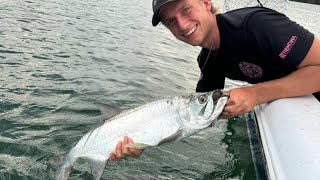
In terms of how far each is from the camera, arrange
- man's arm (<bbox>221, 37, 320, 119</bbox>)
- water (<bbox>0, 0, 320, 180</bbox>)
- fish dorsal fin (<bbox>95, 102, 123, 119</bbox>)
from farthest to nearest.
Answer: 1. water (<bbox>0, 0, 320, 180</bbox>)
2. fish dorsal fin (<bbox>95, 102, 123, 119</bbox>)
3. man's arm (<bbox>221, 37, 320, 119</bbox>)

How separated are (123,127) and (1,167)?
196cm

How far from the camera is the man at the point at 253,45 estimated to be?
4234mm

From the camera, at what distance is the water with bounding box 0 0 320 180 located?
5773mm

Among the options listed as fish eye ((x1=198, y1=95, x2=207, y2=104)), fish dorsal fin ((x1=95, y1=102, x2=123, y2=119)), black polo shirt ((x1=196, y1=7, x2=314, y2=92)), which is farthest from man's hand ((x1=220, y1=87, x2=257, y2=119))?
fish dorsal fin ((x1=95, y1=102, x2=123, y2=119))

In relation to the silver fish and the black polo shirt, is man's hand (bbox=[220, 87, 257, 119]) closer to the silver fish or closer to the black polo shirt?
the silver fish

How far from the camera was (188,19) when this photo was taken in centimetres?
454

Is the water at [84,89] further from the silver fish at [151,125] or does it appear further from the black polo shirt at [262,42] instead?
the black polo shirt at [262,42]

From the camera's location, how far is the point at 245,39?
435cm

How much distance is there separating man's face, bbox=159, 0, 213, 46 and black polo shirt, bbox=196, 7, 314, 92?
0.19m

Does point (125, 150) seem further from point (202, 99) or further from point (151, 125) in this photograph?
point (202, 99)

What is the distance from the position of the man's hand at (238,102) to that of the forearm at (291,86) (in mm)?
69

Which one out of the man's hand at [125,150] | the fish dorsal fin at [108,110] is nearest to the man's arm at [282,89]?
the man's hand at [125,150]

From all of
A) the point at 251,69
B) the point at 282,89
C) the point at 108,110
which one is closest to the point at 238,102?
the point at 282,89

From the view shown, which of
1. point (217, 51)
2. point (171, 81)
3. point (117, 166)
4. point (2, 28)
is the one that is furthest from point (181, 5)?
point (2, 28)
